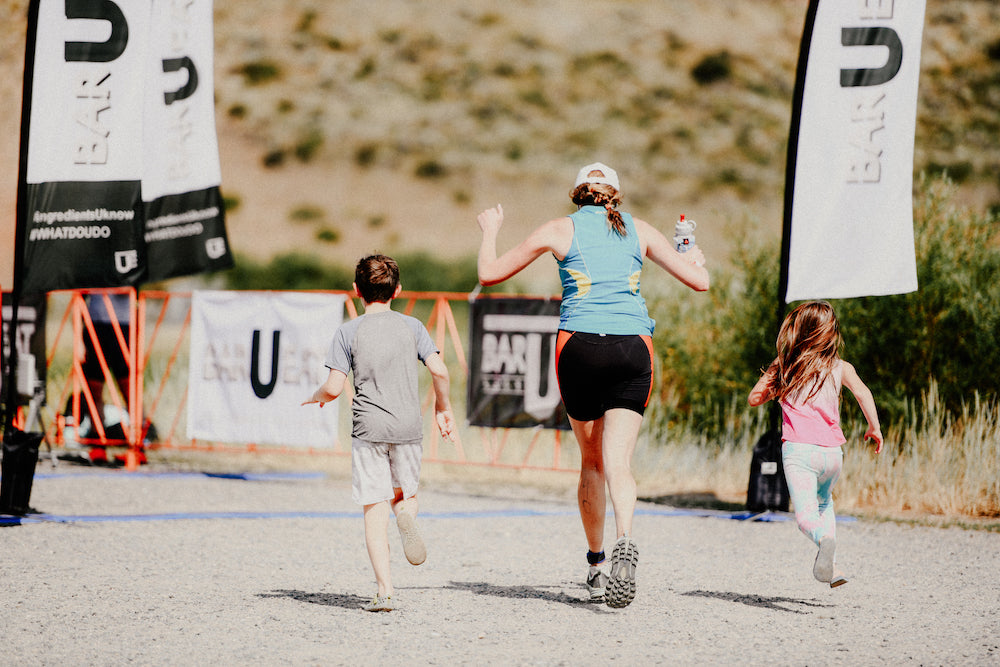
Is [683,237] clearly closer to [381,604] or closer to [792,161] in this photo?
[381,604]

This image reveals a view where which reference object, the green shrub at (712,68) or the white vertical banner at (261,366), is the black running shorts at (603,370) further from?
the green shrub at (712,68)

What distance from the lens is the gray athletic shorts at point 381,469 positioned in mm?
5668

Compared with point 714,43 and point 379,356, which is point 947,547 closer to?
point 379,356

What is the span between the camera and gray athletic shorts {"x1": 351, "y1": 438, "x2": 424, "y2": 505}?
18.6 ft

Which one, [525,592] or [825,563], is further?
[525,592]

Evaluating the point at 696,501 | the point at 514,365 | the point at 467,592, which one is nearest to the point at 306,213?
the point at 514,365

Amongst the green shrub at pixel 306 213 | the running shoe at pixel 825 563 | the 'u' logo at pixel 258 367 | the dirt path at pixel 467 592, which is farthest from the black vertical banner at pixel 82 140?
the green shrub at pixel 306 213

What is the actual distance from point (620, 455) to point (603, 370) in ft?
1.32

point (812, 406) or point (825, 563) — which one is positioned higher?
point (812, 406)

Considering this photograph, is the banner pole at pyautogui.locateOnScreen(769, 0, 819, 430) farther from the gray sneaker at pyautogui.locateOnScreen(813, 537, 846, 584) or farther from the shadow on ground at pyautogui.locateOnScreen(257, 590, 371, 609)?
the shadow on ground at pyautogui.locateOnScreen(257, 590, 371, 609)

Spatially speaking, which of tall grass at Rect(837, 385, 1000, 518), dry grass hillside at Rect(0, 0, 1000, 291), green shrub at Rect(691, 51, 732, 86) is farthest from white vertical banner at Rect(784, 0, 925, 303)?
green shrub at Rect(691, 51, 732, 86)

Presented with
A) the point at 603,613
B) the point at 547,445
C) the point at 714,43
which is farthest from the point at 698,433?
the point at 714,43

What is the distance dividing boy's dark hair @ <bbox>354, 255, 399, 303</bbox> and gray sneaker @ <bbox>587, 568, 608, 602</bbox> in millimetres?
1706

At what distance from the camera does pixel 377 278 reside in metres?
5.75
